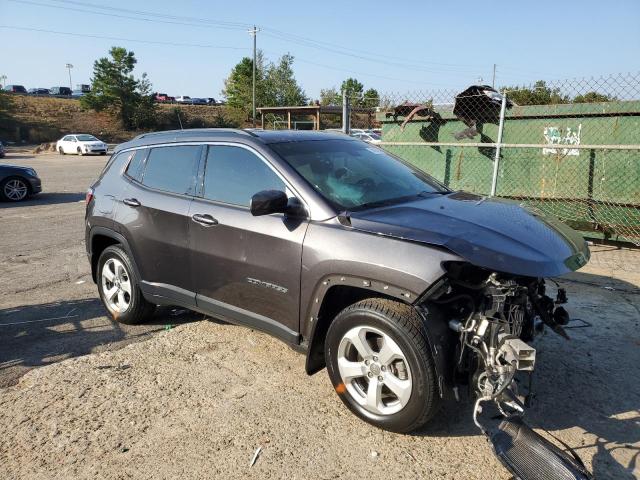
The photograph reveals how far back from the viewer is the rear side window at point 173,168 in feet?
13.6

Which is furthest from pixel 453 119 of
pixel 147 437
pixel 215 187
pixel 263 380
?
pixel 147 437

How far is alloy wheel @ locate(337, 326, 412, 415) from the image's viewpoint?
2900 mm

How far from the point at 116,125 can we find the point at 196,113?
1289cm

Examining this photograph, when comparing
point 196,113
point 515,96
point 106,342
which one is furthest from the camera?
point 196,113

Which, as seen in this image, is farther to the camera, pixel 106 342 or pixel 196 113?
pixel 196 113

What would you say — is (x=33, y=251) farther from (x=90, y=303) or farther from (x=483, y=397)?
(x=483, y=397)

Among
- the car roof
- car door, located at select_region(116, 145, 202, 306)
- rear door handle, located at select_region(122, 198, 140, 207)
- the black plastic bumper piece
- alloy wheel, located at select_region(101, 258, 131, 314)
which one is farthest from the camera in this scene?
alloy wheel, located at select_region(101, 258, 131, 314)

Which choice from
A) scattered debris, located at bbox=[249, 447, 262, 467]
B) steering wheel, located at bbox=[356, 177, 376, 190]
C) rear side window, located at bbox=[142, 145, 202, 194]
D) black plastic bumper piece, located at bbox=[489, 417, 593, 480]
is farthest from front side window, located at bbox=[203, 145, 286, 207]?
black plastic bumper piece, located at bbox=[489, 417, 593, 480]

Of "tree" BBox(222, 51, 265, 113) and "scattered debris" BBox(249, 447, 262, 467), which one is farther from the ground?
"tree" BBox(222, 51, 265, 113)

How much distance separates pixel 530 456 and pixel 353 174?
86.8 inches

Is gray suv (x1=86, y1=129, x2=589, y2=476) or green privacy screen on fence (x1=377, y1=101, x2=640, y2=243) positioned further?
green privacy screen on fence (x1=377, y1=101, x2=640, y2=243)

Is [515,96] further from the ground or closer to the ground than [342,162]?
further from the ground

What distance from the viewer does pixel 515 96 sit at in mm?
12484

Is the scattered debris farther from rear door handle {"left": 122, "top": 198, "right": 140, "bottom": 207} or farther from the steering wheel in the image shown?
rear door handle {"left": 122, "top": 198, "right": 140, "bottom": 207}
